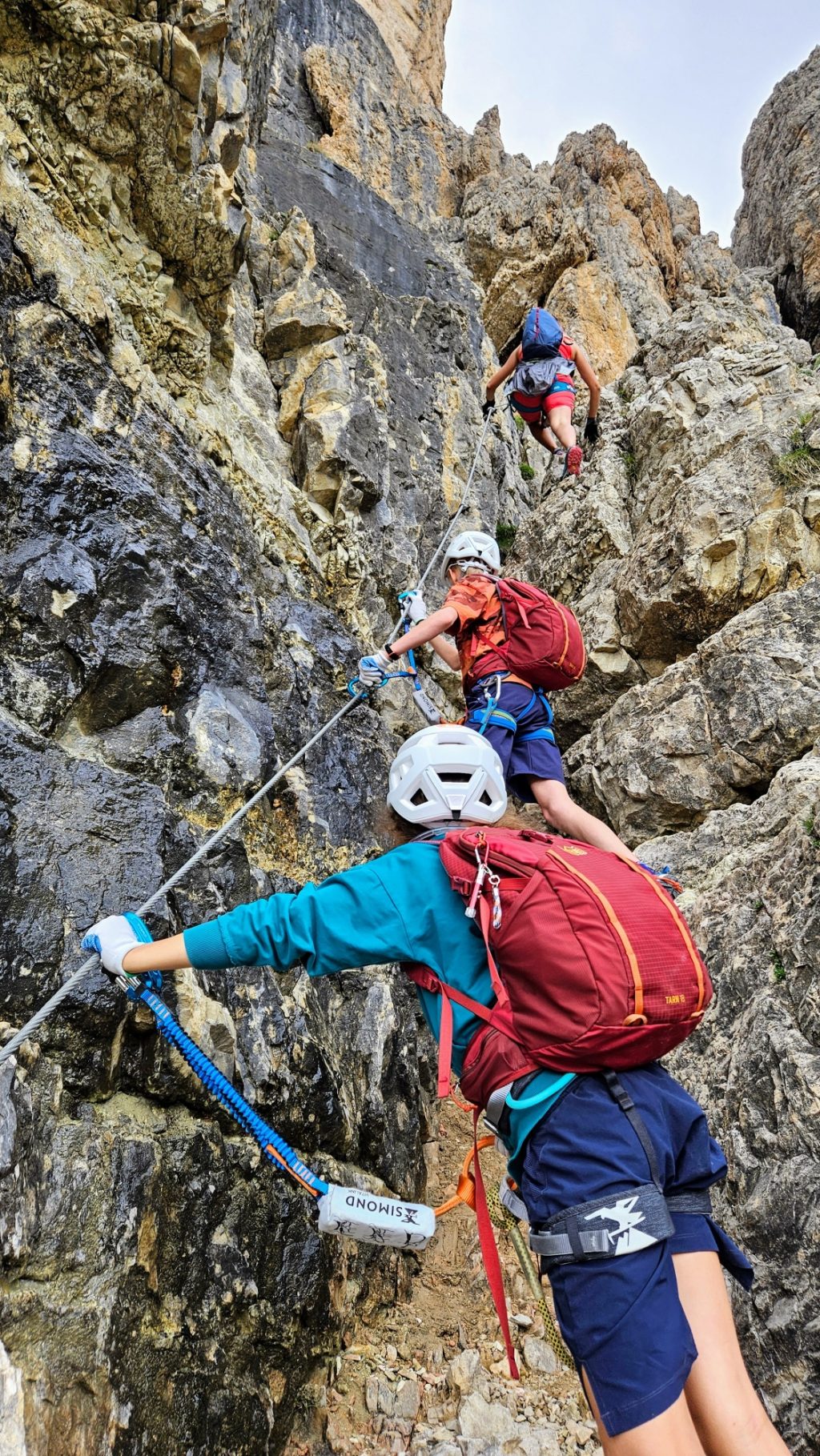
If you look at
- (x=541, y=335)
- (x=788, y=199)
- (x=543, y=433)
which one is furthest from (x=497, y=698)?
(x=788, y=199)

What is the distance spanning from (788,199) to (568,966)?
36783 millimetres

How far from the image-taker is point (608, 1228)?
242cm

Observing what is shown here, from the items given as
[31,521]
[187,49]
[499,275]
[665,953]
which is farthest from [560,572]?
[499,275]

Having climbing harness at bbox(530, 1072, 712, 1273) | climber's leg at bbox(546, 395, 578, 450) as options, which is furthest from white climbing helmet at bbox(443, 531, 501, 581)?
climbing harness at bbox(530, 1072, 712, 1273)

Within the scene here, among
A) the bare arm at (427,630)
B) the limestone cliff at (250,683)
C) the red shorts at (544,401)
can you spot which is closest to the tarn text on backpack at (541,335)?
the red shorts at (544,401)

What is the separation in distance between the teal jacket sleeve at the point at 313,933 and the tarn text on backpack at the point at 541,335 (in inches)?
375

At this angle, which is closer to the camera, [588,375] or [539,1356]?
[539,1356]

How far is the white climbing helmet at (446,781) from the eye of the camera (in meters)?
3.69

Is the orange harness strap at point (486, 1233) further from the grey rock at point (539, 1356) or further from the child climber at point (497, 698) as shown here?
the child climber at point (497, 698)

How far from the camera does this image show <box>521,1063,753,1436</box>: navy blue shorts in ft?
7.61

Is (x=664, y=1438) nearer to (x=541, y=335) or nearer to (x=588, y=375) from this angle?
(x=541, y=335)

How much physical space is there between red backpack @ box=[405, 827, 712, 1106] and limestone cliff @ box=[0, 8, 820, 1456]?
1.51m

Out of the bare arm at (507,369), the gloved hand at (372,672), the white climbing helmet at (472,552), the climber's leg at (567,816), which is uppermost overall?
the bare arm at (507,369)

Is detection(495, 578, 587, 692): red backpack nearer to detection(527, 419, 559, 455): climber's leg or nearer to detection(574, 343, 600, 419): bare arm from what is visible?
detection(574, 343, 600, 419): bare arm
